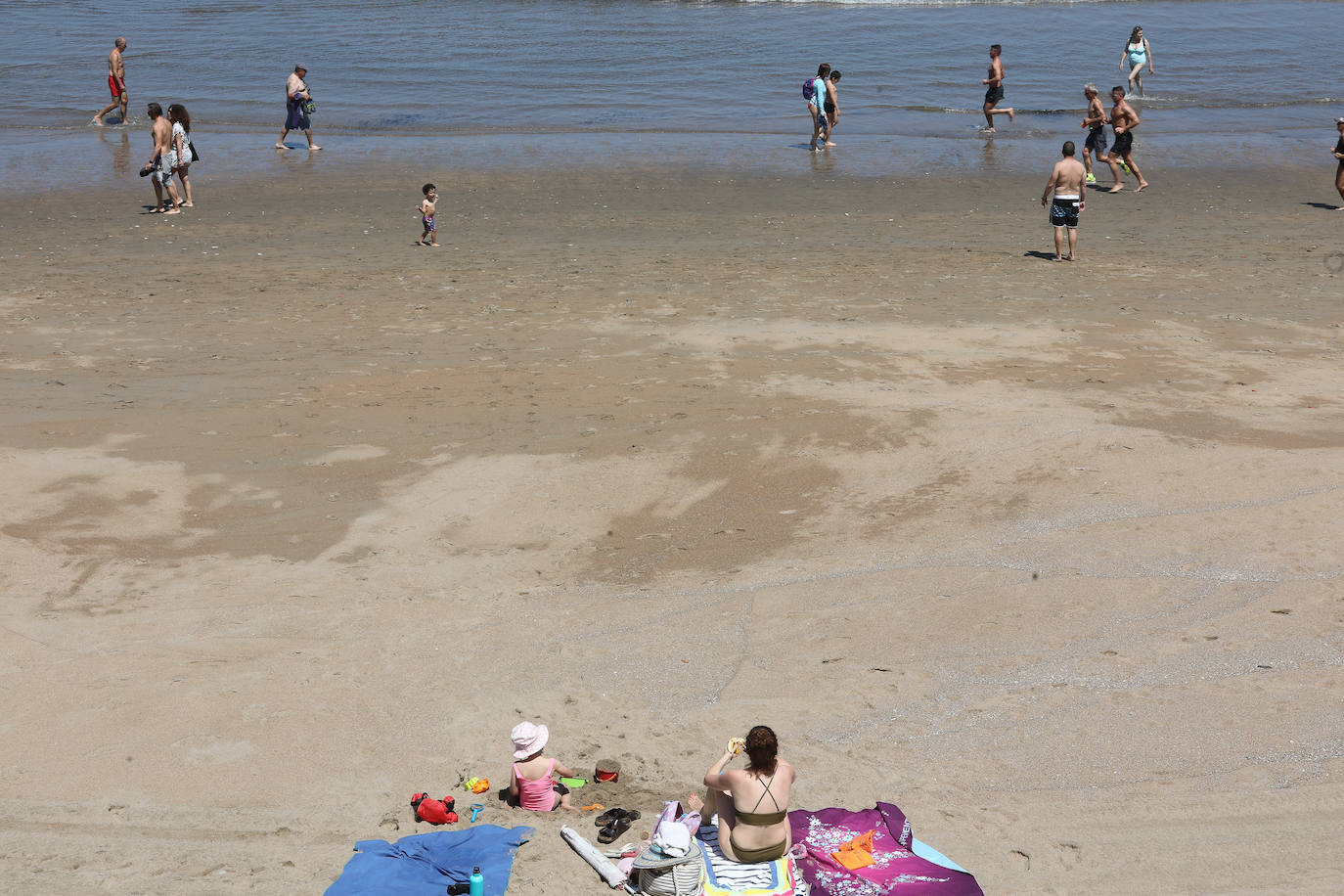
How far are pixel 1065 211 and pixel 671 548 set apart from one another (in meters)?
8.65

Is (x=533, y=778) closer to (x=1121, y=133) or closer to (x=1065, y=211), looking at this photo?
(x=1065, y=211)

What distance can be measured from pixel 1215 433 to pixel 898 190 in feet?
32.1

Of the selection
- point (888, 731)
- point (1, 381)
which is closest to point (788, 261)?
point (1, 381)

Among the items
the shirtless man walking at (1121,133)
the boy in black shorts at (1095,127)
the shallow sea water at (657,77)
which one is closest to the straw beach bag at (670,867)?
the shirtless man walking at (1121,133)

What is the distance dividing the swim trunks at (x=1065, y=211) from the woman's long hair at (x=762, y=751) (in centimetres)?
1106

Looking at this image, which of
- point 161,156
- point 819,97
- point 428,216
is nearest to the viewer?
point 428,216

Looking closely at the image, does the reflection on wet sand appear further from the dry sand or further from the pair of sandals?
the pair of sandals

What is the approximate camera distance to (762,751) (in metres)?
A: 5.41

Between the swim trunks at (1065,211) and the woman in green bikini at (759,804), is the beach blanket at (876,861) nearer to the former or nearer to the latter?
the woman in green bikini at (759,804)

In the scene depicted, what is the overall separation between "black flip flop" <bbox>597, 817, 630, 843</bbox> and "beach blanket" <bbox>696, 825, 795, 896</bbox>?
0.42 metres

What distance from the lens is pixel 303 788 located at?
5.95 meters

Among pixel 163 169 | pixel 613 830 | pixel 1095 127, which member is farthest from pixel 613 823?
pixel 1095 127

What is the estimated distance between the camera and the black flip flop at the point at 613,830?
5605 millimetres

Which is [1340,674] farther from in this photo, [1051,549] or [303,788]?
[303,788]
